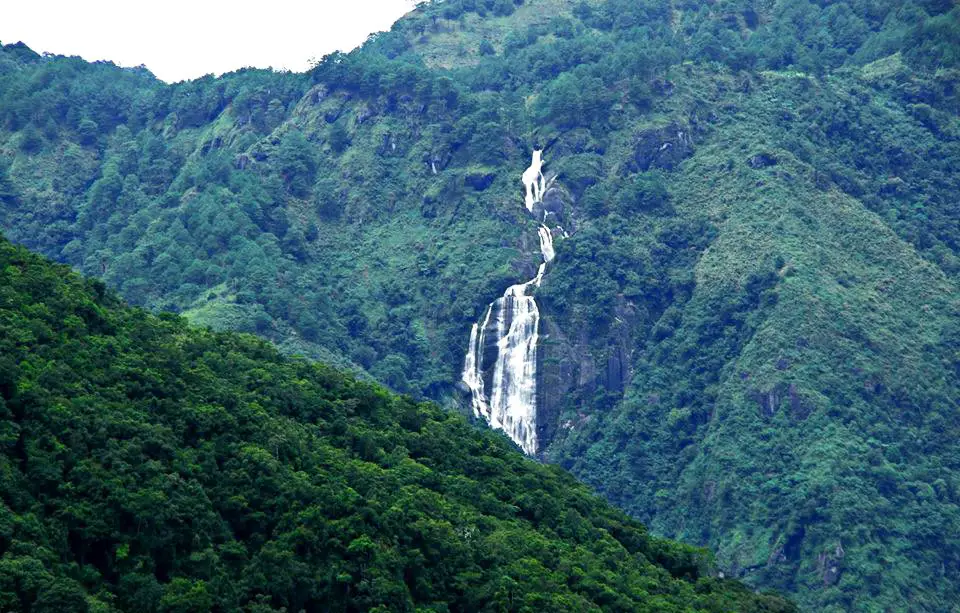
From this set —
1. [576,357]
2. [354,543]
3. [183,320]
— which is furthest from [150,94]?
[354,543]

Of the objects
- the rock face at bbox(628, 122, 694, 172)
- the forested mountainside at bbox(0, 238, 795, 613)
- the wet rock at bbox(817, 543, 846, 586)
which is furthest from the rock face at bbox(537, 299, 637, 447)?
the forested mountainside at bbox(0, 238, 795, 613)

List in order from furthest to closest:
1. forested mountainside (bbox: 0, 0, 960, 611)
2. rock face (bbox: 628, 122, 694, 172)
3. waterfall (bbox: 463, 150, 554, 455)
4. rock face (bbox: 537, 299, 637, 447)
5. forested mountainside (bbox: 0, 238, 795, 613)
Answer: rock face (bbox: 628, 122, 694, 172)
waterfall (bbox: 463, 150, 554, 455)
rock face (bbox: 537, 299, 637, 447)
forested mountainside (bbox: 0, 0, 960, 611)
forested mountainside (bbox: 0, 238, 795, 613)

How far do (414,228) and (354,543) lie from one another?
71.5m

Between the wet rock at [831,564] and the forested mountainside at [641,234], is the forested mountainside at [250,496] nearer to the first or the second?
the wet rock at [831,564]

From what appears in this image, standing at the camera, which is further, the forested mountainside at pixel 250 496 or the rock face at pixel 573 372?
the rock face at pixel 573 372

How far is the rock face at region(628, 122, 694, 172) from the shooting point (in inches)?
5753

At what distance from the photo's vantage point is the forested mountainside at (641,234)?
119 metres

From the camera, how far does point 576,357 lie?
132000 millimetres

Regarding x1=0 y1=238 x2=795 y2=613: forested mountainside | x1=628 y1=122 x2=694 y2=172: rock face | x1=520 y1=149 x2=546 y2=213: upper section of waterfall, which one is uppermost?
x1=628 y1=122 x2=694 y2=172: rock face

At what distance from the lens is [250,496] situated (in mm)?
74750

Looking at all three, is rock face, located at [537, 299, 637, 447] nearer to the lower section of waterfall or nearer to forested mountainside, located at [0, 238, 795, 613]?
the lower section of waterfall

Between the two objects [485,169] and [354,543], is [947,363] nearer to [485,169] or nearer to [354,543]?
[485,169]

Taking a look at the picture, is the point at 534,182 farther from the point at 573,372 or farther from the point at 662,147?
the point at 573,372

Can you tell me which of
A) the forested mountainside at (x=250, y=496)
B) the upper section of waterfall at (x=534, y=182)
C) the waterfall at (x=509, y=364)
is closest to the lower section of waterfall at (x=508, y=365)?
the waterfall at (x=509, y=364)
